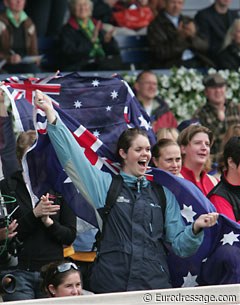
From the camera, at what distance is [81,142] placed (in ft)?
31.0

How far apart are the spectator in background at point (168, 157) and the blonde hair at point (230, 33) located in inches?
233

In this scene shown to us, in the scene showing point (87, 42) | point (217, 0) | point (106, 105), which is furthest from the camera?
point (217, 0)

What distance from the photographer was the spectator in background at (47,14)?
15.4 m

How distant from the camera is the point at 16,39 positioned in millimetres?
14516

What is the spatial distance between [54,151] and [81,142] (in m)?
0.27

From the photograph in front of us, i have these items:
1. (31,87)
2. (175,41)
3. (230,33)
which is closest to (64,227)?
(31,87)

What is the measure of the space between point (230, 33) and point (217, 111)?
2076 millimetres

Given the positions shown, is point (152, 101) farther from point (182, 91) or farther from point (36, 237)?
point (36, 237)

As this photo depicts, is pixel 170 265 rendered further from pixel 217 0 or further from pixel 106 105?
pixel 217 0

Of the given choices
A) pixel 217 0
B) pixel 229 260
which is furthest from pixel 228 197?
pixel 217 0

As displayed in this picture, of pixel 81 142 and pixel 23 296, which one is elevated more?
pixel 81 142

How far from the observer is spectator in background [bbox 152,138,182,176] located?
999 cm

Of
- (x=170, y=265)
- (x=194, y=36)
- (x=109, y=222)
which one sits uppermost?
(x=109, y=222)

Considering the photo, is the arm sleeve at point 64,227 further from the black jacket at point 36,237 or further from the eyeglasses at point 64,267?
the eyeglasses at point 64,267
